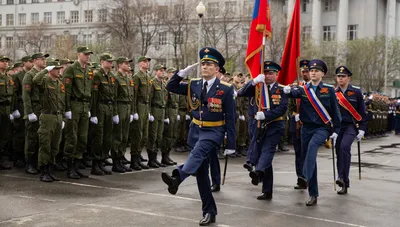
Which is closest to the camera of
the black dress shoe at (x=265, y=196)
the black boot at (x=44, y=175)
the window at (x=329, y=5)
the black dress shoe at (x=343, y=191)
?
the black dress shoe at (x=265, y=196)

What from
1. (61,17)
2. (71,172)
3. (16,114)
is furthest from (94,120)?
(61,17)

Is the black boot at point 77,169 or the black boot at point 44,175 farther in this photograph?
the black boot at point 77,169

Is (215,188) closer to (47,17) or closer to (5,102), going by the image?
(5,102)

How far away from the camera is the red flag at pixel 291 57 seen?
36.6 ft

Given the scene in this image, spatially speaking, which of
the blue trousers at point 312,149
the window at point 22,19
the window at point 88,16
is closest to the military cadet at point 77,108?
the blue trousers at point 312,149

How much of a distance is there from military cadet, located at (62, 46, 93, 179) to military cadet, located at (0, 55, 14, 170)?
1.63m

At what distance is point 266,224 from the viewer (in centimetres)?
817

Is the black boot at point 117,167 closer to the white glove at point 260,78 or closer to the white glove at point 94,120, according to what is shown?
the white glove at point 94,120

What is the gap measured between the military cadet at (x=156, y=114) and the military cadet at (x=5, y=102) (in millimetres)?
2982

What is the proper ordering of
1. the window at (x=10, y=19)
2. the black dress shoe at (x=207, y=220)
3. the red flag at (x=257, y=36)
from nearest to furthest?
the black dress shoe at (x=207, y=220), the red flag at (x=257, y=36), the window at (x=10, y=19)

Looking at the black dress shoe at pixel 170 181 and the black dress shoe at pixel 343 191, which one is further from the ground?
the black dress shoe at pixel 170 181

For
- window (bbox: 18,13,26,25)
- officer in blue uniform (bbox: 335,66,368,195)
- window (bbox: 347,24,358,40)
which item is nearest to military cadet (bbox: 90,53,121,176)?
officer in blue uniform (bbox: 335,66,368,195)

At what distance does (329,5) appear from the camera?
252 ft

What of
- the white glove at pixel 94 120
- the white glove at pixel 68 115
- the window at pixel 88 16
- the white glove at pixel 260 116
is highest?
the window at pixel 88 16
